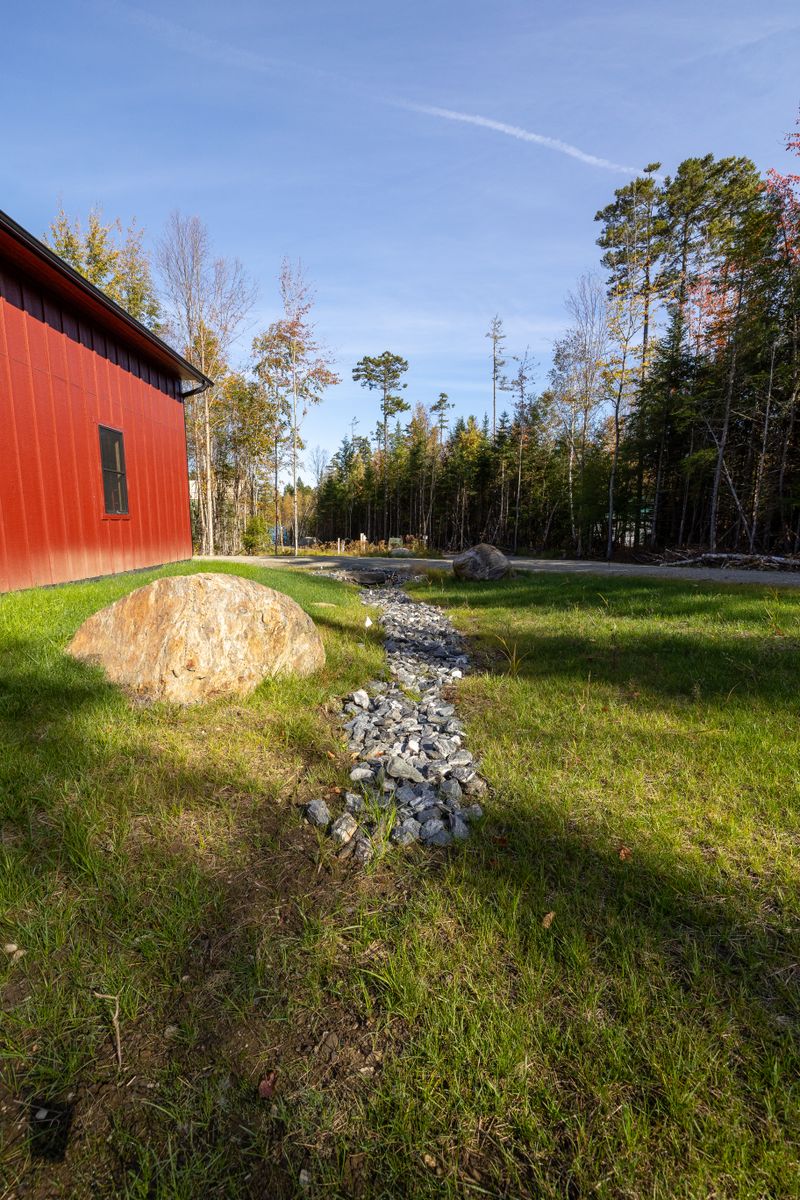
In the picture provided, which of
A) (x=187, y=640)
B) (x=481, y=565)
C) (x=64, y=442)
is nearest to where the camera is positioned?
(x=187, y=640)

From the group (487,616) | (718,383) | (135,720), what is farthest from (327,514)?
(135,720)

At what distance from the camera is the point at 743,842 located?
1.78 meters

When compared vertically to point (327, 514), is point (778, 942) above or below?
below

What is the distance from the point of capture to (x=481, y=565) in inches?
411

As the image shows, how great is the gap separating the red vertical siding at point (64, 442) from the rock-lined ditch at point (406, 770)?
16.0 feet

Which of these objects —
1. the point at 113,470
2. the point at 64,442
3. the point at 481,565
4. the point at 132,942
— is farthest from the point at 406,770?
the point at 481,565

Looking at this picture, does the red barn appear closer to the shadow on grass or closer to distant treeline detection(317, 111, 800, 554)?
the shadow on grass

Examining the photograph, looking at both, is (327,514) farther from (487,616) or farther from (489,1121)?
(489,1121)

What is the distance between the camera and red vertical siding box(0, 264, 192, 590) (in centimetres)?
543

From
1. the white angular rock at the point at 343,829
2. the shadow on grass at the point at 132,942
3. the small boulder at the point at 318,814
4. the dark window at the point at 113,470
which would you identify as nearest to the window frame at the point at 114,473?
the dark window at the point at 113,470

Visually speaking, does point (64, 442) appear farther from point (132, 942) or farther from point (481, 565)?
point (481, 565)

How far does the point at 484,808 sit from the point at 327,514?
48091mm

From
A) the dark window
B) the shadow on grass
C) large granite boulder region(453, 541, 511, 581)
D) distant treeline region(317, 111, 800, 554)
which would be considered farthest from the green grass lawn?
distant treeline region(317, 111, 800, 554)

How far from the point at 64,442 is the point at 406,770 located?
263 inches
